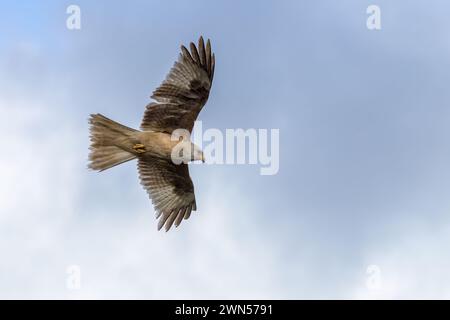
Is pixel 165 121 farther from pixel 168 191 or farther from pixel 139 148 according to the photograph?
pixel 168 191

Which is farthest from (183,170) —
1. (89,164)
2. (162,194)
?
(89,164)

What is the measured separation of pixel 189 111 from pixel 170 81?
0.69 meters

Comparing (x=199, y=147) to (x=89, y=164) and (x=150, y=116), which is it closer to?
(x=150, y=116)

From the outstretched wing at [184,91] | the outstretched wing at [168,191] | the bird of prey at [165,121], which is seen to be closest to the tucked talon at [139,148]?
the bird of prey at [165,121]

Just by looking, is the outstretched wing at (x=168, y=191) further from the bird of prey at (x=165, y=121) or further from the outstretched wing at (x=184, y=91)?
the outstretched wing at (x=184, y=91)

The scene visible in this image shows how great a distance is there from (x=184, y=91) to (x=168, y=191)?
2.73 meters

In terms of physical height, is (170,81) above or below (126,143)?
above

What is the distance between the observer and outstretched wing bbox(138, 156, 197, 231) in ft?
54.7

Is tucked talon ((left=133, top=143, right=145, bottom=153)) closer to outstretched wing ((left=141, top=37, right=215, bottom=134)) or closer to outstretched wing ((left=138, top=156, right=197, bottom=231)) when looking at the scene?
outstretched wing ((left=141, top=37, right=215, bottom=134))

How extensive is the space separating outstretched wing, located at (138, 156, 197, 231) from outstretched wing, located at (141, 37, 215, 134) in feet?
5.24

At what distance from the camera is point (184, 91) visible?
15.1m

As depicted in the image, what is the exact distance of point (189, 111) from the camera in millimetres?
15242

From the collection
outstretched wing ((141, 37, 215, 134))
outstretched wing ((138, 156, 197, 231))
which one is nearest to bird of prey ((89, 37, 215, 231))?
outstretched wing ((141, 37, 215, 134))

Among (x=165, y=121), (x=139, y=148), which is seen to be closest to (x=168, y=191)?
(x=139, y=148)
